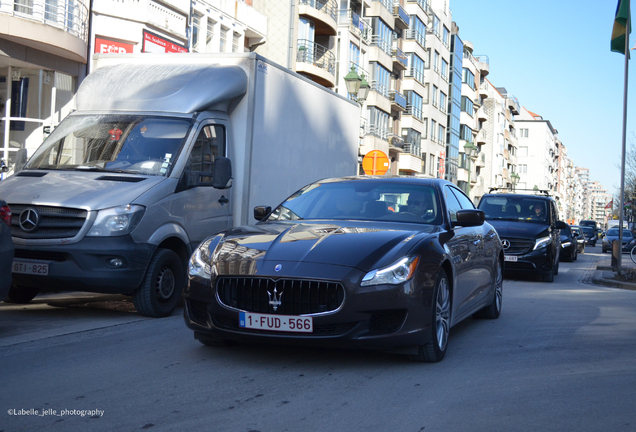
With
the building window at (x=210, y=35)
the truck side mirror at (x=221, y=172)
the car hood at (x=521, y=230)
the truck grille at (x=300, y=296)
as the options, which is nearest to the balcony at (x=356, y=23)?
the building window at (x=210, y=35)

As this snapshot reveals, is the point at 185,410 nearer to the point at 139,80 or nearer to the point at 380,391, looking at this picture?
the point at 380,391

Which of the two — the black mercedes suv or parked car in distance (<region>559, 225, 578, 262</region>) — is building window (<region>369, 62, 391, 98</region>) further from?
the black mercedes suv

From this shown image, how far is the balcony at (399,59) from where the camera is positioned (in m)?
51.7

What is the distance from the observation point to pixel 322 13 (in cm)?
3719

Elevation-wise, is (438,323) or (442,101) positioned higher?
(442,101)

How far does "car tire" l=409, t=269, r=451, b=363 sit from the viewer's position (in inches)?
229

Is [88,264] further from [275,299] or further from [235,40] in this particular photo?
[235,40]

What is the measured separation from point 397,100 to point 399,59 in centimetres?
329

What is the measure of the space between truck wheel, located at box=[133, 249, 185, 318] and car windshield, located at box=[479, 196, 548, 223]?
9475mm

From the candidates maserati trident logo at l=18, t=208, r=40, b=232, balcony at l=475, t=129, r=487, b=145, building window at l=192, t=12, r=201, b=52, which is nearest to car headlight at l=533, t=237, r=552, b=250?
maserati trident logo at l=18, t=208, r=40, b=232

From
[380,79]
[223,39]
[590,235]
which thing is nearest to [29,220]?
[223,39]

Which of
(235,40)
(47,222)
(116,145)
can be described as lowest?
(47,222)

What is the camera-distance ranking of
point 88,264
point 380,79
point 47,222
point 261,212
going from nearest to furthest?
1. point 261,212
2. point 88,264
3. point 47,222
4. point 380,79

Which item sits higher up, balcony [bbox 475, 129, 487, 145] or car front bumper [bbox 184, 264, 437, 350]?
balcony [bbox 475, 129, 487, 145]
